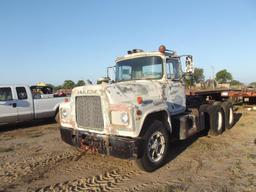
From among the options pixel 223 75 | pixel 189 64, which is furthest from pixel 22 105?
pixel 223 75

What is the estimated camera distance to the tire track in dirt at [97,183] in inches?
173

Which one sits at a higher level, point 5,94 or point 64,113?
point 5,94

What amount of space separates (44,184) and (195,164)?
10.4ft

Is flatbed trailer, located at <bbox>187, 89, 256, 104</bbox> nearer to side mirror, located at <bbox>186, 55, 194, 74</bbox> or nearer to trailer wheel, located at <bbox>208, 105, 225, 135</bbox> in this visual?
trailer wheel, located at <bbox>208, 105, 225, 135</bbox>

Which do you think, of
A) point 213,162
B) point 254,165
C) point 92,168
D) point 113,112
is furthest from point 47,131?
point 254,165

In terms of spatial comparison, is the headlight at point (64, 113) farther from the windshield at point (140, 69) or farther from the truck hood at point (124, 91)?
the windshield at point (140, 69)

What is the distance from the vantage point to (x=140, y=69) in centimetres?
660

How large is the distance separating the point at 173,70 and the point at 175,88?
0.49 meters

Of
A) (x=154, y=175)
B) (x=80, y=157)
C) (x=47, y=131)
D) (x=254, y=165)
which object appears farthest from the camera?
(x=47, y=131)

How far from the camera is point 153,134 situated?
5.04 metres

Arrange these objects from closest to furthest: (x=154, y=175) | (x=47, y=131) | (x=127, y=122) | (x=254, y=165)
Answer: (x=127, y=122) → (x=154, y=175) → (x=254, y=165) → (x=47, y=131)

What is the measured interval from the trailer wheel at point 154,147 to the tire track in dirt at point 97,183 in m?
0.35

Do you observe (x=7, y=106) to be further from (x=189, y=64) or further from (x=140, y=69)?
(x=189, y=64)

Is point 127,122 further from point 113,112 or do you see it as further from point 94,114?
point 94,114
